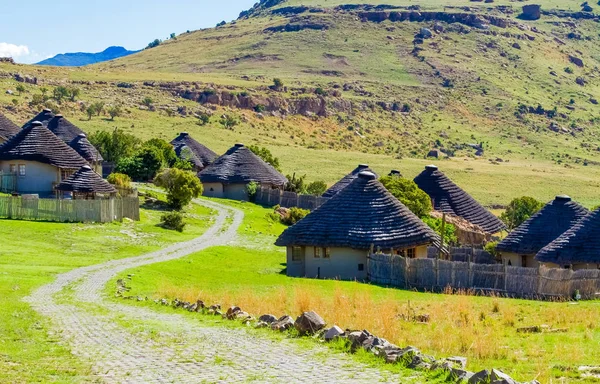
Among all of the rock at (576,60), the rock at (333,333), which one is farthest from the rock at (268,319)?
the rock at (576,60)

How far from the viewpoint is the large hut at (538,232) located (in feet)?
139

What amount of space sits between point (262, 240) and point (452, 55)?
144 metres

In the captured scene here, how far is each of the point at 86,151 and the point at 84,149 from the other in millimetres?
264

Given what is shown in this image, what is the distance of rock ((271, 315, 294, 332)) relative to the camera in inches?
730

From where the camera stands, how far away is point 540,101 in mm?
165000

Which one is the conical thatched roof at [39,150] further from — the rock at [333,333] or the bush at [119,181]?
the rock at [333,333]

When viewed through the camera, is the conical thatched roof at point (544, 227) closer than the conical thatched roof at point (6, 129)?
Yes

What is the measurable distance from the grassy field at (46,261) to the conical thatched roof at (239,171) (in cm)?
1011

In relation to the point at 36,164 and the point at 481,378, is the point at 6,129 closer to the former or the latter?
the point at 36,164

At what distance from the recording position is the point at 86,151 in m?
68.1

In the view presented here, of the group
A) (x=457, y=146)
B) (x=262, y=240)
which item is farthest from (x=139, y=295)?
(x=457, y=146)

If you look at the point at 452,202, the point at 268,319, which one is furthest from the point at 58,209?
the point at 268,319

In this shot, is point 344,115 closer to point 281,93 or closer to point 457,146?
point 281,93

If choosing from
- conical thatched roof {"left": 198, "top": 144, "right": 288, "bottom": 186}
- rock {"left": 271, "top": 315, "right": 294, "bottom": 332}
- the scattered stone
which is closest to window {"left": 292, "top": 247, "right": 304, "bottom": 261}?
rock {"left": 271, "top": 315, "right": 294, "bottom": 332}
